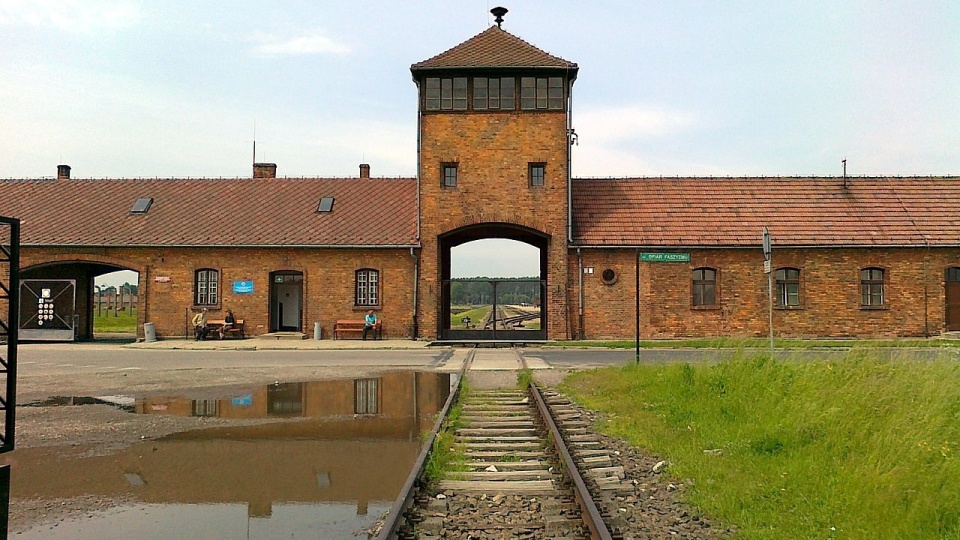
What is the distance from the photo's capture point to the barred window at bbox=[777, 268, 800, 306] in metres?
26.1

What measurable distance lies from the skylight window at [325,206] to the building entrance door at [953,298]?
22.6 metres

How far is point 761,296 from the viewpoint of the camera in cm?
2592

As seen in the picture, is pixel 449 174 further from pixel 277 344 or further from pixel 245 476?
pixel 245 476

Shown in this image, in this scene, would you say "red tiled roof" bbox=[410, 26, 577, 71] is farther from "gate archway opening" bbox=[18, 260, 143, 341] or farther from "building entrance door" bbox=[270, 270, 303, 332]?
"gate archway opening" bbox=[18, 260, 143, 341]

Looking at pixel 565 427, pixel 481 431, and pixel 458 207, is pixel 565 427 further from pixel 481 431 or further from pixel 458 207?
pixel 458 207

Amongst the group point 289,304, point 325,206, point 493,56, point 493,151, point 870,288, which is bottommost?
point 289,304

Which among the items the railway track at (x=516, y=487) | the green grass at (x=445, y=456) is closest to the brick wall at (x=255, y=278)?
the railway track at (x=516, y=487)

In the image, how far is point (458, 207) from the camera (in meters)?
26.3

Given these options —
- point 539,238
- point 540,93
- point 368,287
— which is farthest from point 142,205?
point 540,93

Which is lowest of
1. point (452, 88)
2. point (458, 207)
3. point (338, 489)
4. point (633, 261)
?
point (338, 489)

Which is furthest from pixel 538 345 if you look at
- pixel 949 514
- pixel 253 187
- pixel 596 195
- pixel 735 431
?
pixel 949 514

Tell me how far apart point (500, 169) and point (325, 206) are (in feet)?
24.6

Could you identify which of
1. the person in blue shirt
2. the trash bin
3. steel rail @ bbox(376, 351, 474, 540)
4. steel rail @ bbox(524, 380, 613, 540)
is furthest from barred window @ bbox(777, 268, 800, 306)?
the trash bin

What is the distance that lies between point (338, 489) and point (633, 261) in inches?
815
